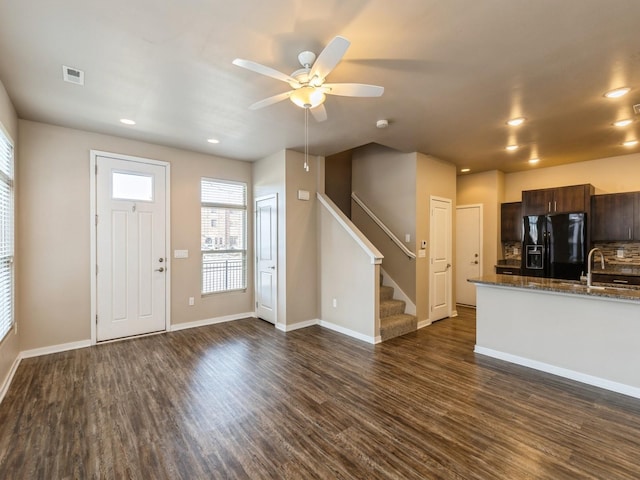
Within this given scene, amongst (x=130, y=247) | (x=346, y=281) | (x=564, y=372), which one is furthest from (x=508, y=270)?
(x=130, y=247)

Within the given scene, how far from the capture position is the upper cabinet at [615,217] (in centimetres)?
448

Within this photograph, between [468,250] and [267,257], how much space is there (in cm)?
412

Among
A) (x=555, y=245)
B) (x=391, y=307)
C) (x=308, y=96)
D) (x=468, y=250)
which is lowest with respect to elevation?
(x=391, y=307)

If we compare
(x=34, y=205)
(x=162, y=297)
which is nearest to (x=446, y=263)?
(x=162, y=297)

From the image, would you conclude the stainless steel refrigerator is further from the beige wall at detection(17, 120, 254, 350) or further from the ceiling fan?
the beige wall at detection(17, 120, 254, 350)

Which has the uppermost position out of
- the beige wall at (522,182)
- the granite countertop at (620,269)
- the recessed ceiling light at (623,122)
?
the recessed ceiling light at (623,122)

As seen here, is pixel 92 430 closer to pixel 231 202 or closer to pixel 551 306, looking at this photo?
pixel 231 202

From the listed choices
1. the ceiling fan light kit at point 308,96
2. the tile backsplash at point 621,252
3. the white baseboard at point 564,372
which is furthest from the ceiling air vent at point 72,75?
the tile backsplash at point 621,252

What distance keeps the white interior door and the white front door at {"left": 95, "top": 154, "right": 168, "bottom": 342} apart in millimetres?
5544

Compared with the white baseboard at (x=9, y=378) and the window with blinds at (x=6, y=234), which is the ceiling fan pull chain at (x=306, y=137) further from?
the white baseboard at (x=9, y=378)

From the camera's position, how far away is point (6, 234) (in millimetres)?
2996

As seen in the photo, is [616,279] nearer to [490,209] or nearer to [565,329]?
[565,329]

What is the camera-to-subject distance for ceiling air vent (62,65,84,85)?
243 centimetres

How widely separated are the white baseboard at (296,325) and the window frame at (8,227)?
2996mm
